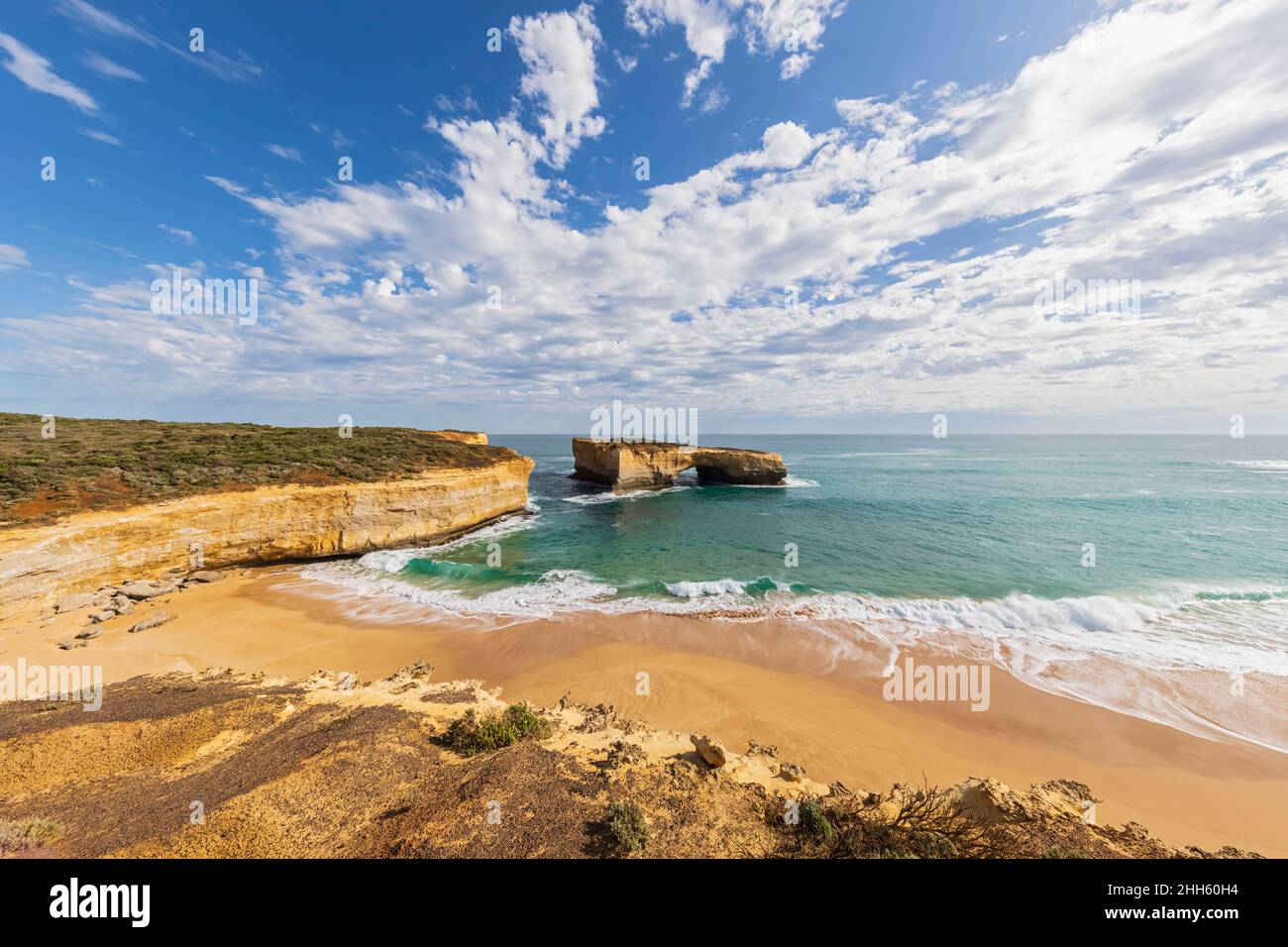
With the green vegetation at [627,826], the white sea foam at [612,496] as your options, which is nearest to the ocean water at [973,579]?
the white sea foam at [612,496]

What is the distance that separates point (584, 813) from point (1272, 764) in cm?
1354

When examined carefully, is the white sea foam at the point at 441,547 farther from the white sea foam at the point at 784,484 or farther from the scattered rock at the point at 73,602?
the white sea foam at the point at 784,484

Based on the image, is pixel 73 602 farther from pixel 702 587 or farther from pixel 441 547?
pixel 702 587

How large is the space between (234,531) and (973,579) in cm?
3137

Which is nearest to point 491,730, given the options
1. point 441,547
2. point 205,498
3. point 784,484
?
point 205,498

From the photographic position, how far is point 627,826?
4688 mm

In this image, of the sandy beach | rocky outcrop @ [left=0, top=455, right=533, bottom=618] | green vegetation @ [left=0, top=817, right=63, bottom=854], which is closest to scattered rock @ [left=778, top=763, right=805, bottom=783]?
the sandy beach

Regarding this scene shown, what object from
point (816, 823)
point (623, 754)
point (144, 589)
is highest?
point (816, 823)

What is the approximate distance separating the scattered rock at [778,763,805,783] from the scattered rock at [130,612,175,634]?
17.8 meters

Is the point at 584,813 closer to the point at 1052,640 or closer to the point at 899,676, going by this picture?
the point at 899,676

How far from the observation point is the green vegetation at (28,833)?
413 centimetres

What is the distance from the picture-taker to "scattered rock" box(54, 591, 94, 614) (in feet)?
42.0
